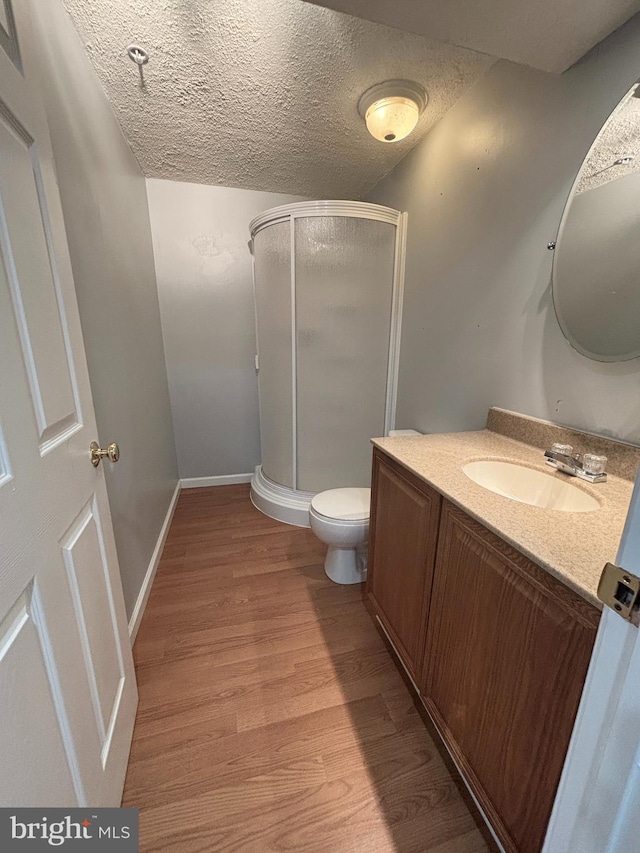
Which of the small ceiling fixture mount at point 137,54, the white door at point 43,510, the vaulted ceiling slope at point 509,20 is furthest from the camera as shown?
the small ceiling fixture mount at point 137,54

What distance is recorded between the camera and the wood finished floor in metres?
0.90

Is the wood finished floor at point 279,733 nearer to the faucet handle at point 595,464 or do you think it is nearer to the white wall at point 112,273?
the white wall at point 112,273

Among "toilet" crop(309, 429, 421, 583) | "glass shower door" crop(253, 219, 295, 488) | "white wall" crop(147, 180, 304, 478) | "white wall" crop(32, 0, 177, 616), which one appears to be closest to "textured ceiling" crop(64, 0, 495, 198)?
"white wall" crop(32, 0, 177, 616)

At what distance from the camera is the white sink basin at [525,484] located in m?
1.02

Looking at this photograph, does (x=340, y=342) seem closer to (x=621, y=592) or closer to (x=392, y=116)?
(x=392, y=116)

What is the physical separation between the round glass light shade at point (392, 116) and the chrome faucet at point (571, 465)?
5.27 feet

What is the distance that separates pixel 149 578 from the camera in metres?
1.75

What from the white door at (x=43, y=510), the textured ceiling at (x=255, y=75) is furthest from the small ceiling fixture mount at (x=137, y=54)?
the white door at (x=43, y=510)

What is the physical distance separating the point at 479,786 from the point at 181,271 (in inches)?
120

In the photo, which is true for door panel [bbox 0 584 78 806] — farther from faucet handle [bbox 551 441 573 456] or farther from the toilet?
faucet handle [bbox 551 441 573 456]

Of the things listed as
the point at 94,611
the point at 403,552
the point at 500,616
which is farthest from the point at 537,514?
the point at 94,611

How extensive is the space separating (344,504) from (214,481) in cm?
→ 167

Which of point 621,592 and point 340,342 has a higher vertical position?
point 340,342

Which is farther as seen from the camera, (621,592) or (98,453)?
(98,453)
